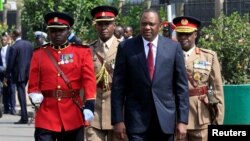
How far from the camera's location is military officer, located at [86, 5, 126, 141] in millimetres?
10102

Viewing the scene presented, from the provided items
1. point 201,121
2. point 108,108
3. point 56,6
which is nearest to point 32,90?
point 108,108

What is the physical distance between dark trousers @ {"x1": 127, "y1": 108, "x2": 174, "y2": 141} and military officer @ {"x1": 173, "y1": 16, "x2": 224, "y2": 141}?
171 centimetres

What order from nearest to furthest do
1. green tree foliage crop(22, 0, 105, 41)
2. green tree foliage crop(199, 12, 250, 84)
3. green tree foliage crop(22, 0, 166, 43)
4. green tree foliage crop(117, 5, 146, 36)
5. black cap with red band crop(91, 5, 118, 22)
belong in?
1. black cap with red band crop(91, 5, 118, 22)
2. green tree foliage crop(199, 12, 250, 84)
3. green tree foliage crop(117, 5, 146, 36)
4. green tree foliage crop(22, 0, 166, 43)
5. green tree foliage crop(22, 0, 105, 41)

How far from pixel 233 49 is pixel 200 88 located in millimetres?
5235

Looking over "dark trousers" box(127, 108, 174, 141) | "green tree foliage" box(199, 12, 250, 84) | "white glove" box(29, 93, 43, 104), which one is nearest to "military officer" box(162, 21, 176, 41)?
"green tree foliage" box(199, 12, 250, 84)

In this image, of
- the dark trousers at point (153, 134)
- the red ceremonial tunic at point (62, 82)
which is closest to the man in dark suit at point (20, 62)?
the red ceremonial tunic at point (62, 82)

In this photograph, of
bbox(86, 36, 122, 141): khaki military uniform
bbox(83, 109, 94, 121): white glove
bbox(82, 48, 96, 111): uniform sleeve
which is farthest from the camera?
bbox(86, 36, 122, 141): khaki military uniform

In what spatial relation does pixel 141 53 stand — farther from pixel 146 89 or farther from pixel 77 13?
pixel 77 13

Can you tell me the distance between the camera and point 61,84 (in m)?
9.22

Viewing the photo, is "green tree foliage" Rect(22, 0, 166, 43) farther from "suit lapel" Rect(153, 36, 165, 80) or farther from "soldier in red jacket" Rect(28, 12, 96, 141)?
"suit lapel" Rect(153, 36, 165, 80)

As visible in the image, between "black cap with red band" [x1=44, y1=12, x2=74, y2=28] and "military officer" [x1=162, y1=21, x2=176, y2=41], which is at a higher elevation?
"black cap with red band" [x1=44, y1=12, x2=74, y2=28]

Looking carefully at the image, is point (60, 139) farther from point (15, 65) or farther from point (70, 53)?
point (15, 65)

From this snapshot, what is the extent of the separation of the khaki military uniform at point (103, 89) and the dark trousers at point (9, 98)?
11650 millimetres

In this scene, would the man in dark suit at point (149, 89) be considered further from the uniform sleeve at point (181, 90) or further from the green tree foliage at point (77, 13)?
the green tree foliage at point (77, 13)
